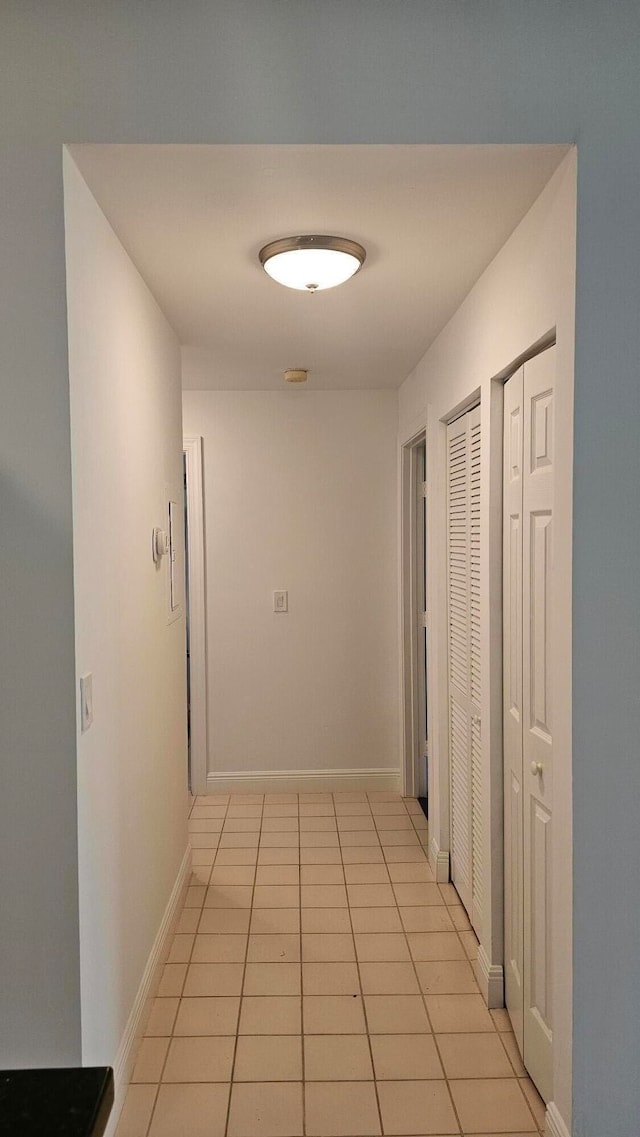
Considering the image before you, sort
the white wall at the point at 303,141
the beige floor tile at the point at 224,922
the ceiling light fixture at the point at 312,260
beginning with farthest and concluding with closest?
the beige floor tile at the point at 224,922
the ceiling light fixture at the point at 312,260
the white wall at the point at 303,141

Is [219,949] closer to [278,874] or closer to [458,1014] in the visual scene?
[278,874]

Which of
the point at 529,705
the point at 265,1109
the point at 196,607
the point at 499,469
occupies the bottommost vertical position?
the point at 265,1109

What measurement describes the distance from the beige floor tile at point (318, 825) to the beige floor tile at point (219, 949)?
→ 1.14 metres

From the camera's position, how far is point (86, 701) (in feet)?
5.96

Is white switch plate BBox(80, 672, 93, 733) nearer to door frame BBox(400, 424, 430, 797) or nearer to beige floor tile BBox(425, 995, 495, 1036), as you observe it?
beige floor tile BBox(425, 995, 495, 1036)

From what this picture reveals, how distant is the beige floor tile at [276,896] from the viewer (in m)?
3.32

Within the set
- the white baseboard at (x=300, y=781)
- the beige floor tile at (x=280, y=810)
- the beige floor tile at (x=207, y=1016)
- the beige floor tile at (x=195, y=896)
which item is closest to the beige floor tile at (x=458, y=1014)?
the beige floor tile at (x=207, y=1016)

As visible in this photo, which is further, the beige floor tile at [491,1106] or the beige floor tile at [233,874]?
the beige floor tile at [233,874]

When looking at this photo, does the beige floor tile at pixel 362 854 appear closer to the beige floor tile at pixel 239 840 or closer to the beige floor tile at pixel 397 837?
the beige floor tile at pixel 397 837

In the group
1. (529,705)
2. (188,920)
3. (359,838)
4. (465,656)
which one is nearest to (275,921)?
(188,920)

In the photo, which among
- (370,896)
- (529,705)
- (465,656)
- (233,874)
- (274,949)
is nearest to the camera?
(529,705)

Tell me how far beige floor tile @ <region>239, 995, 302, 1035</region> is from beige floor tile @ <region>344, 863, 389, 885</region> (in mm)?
899

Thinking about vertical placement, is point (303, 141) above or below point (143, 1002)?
above

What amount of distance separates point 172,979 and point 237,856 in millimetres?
1064
